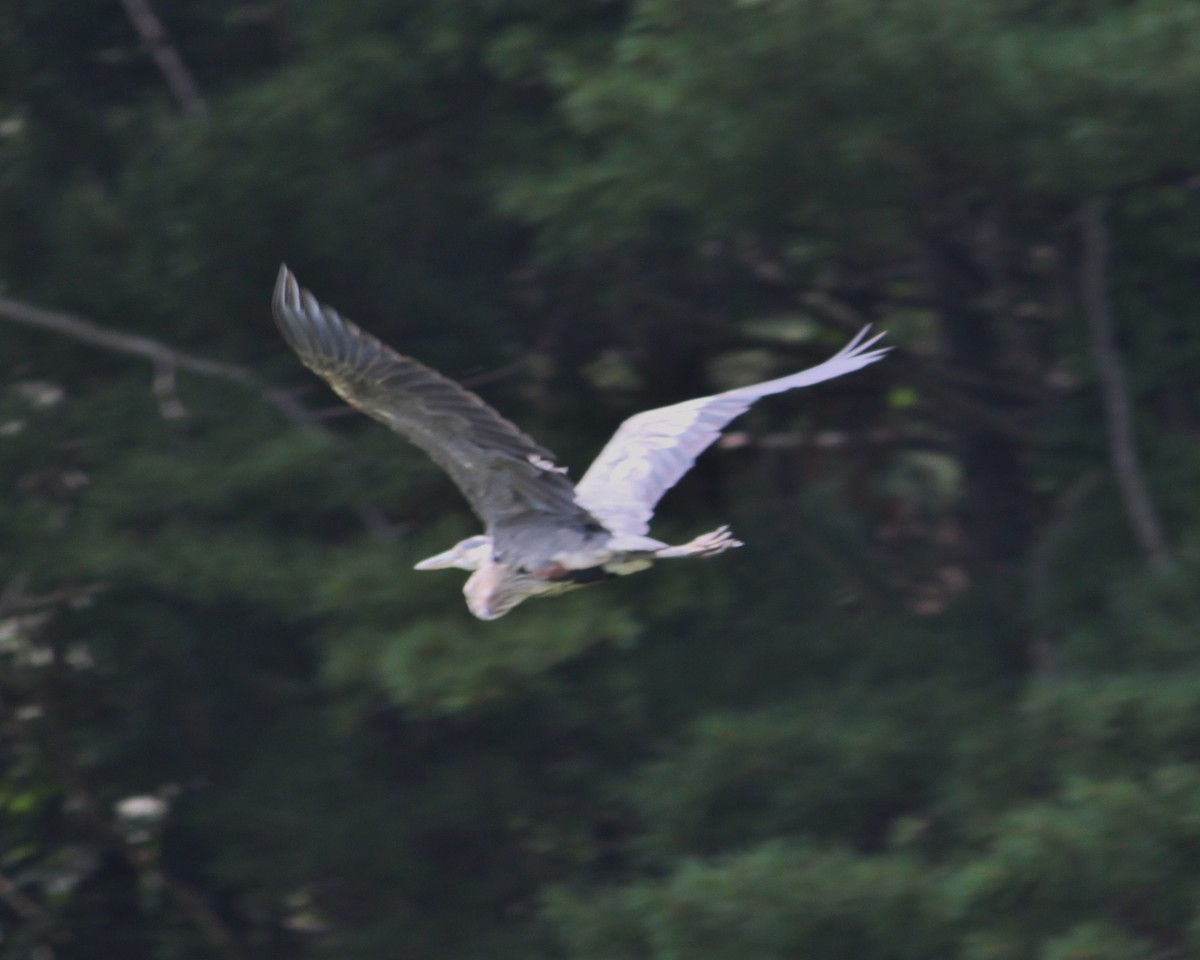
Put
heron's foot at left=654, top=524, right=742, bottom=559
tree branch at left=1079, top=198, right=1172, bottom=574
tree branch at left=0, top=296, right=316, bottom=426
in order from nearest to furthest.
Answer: heron's foot at left=654, top=524, right=742, bottom=559
tree branch at left=1079, top=198, right=1172, bottom=574
tree branch at left=0, top=296, right=316, bottom=426

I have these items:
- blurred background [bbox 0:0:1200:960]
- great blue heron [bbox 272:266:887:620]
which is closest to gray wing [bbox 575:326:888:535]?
great blue heron [bbox 272:266:887:620]

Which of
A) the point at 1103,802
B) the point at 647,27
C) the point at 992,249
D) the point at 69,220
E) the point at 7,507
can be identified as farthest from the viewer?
the point at 992,249

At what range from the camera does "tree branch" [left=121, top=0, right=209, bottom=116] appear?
6.34 meters

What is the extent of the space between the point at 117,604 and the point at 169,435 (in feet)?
2.54

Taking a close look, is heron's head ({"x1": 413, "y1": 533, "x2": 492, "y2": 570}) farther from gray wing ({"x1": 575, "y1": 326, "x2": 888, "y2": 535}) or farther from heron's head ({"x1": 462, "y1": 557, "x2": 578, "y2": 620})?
gray wing ({"x1": 575, "y1": 326, "x2": 888, "y2": 535})

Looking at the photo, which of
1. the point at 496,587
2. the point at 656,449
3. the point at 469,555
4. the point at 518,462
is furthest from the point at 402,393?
the point at 656,449

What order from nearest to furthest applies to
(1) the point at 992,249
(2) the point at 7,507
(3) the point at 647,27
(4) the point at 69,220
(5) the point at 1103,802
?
1. (5) the point at 1103,802
2. (3) the point at 647,27
3. (2) the point at 7,507
4. (4) the point at 69,220
5. (1) the point at 992,249

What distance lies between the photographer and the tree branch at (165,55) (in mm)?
6340

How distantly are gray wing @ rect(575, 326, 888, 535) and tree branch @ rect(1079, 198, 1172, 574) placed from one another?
176 centimetres

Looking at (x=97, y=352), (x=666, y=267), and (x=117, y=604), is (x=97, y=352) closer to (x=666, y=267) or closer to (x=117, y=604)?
(x=117, y=604)

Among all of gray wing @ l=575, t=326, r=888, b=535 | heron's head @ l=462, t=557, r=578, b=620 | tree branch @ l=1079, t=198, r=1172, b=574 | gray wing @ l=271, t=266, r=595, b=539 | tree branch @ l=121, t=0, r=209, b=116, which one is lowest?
tree branch @ l=1079, t=198, r=1172, b=574

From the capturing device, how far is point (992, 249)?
6531 mm

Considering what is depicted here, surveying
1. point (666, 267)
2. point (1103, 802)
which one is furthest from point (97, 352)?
point (1103, 802)

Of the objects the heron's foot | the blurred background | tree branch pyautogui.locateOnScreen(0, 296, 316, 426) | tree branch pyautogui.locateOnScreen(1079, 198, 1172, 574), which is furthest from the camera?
tree branch pyautogui.locateOnScreen(0, 296, 316, 426)
